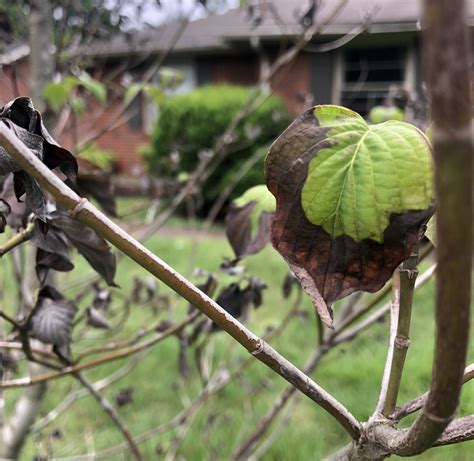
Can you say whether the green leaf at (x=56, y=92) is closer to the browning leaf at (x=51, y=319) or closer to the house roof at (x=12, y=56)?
the house roof at (x=12, y=56)

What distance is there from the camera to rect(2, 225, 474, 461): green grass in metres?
2.61

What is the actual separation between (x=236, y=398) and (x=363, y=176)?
300 cm

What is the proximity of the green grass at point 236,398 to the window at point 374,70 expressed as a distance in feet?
20.6

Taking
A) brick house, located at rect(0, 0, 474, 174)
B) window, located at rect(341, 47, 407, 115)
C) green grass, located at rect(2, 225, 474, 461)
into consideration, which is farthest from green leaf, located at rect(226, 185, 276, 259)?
window, located at rect(341, 47, 407, 115)

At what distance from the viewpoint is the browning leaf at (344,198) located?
406mm

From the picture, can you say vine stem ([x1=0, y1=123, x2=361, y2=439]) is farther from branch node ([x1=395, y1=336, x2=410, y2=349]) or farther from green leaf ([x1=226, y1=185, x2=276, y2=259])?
green leaf ([x1=226, y1=185, x2=276, y2=259])

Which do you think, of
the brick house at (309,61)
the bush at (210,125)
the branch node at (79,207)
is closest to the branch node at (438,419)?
the branch node at (79,207)

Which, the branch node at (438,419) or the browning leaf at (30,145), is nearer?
the branch node at (438,419)

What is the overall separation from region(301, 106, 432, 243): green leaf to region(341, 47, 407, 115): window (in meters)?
9.45

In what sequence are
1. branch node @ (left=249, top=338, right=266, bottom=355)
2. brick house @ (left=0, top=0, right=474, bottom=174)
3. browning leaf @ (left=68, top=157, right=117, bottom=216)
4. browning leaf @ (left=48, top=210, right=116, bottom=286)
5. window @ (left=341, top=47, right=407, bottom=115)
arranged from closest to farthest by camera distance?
branch node @ (left=249, top=338, right=266, bottom=355) < browning leaf @ (left=48, top=210, right=116, bottom=286) < browning leaf @ (left=68, top=157, right=117, bottom=216) < brick house @ (left=0, top=0, right=474, bottom=174) < window @ (left=341, top=47, right=407, bottom=115)

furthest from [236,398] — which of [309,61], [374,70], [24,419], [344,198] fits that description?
[374,70]

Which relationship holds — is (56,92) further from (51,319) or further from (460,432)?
(460,432)

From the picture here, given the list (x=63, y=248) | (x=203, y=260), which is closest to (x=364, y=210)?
(x=63, y=248)

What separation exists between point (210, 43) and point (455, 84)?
441 inches
